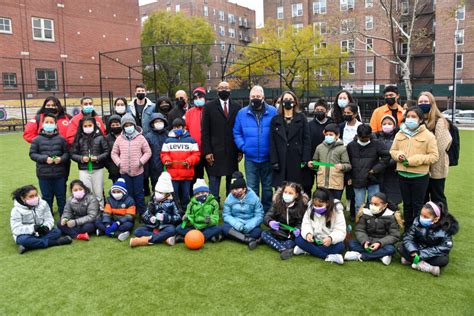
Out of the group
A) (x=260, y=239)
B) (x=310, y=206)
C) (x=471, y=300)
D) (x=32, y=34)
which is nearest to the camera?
(x=471, y=300)

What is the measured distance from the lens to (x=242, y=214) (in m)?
5.82

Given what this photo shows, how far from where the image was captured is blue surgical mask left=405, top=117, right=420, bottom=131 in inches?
201

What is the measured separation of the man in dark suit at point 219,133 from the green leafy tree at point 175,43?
123ft

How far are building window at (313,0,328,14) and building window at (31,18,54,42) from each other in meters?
30.5

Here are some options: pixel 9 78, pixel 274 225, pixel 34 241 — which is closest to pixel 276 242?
pixel 274 225

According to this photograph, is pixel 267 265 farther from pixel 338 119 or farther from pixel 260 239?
pixel 338 119

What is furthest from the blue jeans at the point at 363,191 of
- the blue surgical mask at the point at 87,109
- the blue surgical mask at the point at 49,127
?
the blue surgical mask at the point at 49,127

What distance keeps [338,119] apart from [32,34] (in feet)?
94.8

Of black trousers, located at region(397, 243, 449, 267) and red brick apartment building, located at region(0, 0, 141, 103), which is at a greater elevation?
red brick apartment building, located at region(0, 0, 141, 103)

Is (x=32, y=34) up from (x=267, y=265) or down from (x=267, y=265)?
up

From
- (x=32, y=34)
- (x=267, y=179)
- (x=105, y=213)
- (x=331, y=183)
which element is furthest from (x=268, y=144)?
(x=32, y=34)

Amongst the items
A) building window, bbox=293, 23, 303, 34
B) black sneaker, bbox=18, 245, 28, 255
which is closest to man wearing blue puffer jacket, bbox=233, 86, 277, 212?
black sneaker, bbox=18, 245, 28, 255

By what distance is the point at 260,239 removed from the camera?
552cm

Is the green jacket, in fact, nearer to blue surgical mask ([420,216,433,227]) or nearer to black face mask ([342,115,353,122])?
black face mask ([342,115,353,122])
